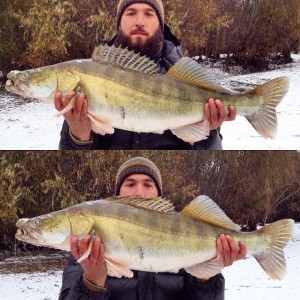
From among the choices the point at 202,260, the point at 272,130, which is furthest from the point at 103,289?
the point at 272,130

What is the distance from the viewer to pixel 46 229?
1738mm

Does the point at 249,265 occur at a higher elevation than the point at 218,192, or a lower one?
lower

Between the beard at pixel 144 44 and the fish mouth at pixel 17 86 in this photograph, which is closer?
the fish mouth at pixel 17 86

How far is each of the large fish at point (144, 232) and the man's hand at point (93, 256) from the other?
0.02 meters

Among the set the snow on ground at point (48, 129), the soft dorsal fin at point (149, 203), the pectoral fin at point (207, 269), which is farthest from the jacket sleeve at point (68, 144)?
the snow on ground at point (48, 129)

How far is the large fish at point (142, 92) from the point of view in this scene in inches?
73.8

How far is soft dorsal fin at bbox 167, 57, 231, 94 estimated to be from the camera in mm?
1955

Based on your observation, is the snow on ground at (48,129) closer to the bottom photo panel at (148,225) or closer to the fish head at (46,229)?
the bottom photo panel at (148,225)

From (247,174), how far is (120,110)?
658cm

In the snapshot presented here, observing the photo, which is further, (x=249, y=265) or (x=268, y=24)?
(x=268, y=24)

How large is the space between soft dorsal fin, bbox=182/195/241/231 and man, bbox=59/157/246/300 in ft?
0.17

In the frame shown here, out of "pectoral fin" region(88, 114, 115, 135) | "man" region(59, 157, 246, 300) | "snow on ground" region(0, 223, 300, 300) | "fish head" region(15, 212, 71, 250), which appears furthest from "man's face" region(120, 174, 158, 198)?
"snow on ground" region(0, 223, 300, 300)

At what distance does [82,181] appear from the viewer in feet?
22.1

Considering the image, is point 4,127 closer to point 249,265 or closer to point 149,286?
point 249,265
